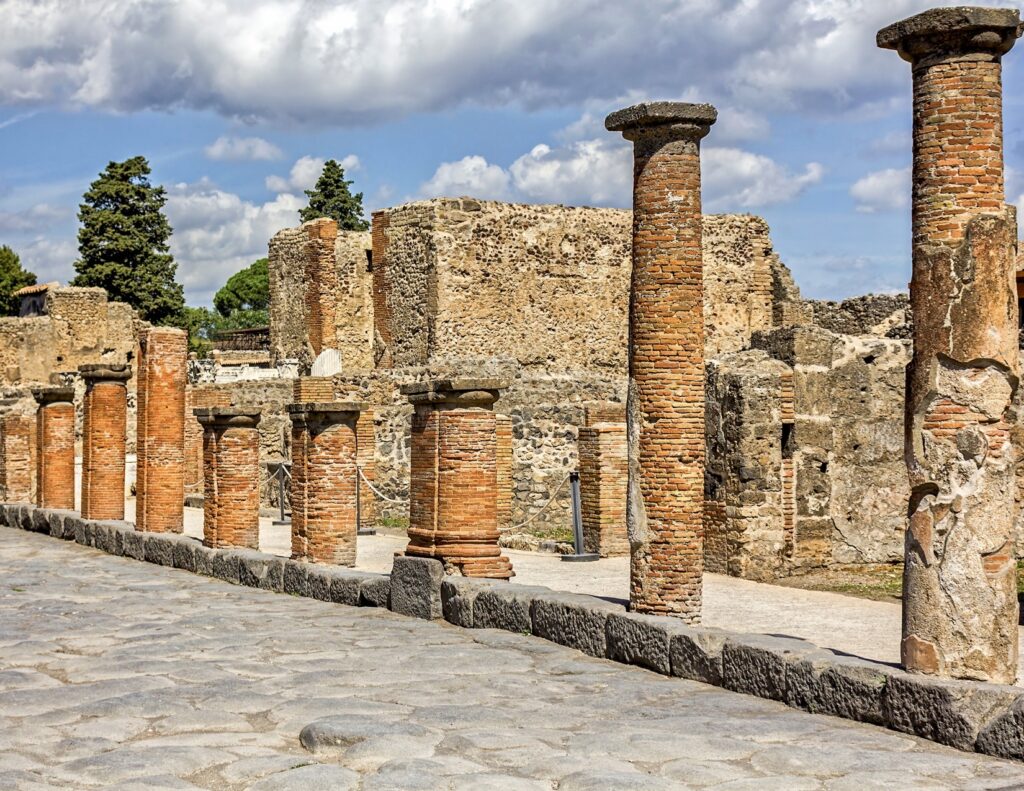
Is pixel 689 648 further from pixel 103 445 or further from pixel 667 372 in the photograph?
pixel 103 445

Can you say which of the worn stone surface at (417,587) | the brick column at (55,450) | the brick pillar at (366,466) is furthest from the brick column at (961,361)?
the brick column at (55,450)

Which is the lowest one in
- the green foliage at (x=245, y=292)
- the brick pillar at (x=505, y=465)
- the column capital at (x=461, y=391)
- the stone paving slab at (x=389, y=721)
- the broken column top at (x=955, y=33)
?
the stone paving slab at (x=389, y=721)

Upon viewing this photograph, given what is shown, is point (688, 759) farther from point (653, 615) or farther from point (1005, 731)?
point (653, 615)

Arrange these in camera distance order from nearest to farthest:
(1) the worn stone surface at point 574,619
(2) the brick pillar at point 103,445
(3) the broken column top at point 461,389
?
1. (1) the worn stone surface at point 574,619
2. (3) the broken column top at point 461,389
3. (2) the brick pillar at point 103,445

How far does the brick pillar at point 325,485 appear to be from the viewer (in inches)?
490

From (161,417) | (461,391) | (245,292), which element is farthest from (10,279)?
(461,391)

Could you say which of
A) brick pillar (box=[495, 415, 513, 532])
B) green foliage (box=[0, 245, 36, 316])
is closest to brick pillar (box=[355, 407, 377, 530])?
brick pillar (box=[495, 415, 513, 532])

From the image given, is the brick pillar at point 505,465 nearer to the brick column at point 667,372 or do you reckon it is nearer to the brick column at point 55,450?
the brick column at point 55,450

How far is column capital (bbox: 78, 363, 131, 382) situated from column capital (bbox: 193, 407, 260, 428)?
4109mm

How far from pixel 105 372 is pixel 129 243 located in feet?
87.0

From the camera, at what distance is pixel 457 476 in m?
10.7

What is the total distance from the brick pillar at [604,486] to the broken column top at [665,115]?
244 inches

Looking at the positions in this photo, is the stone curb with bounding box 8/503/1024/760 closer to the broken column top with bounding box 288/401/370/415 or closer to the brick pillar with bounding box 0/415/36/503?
the broken column top with bounding box 288/401/370/415

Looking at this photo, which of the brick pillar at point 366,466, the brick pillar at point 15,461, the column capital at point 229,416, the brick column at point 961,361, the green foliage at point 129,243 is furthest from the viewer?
the green foliage at point 129,243
